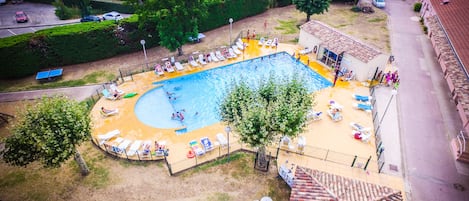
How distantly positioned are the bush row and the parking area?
1397cm

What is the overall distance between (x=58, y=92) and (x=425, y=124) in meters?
33.3

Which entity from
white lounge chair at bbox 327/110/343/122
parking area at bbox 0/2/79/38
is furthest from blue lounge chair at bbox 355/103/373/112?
parking area at bbox 0/2/79/38

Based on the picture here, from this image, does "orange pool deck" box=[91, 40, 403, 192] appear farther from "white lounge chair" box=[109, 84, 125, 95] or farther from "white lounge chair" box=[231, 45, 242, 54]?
"white lounge chair" box=[231, 45, 242, 54]

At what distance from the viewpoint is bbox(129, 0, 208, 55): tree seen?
28.1 m

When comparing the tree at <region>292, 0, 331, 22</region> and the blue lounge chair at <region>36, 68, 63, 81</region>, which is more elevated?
the tree at <region>292, 0, 331, 22</region>

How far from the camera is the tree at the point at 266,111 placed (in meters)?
16.9

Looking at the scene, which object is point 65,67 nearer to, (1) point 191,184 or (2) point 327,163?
(1) point 191,184

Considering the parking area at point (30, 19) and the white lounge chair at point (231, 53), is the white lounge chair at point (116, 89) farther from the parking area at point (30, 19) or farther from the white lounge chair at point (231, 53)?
the parking area at point (30, 19)

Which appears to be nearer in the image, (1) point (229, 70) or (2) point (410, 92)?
(2) point (410, 92)

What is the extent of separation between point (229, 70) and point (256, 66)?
3195mm

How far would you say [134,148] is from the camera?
21109 millimetres

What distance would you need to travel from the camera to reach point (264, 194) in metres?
18.3

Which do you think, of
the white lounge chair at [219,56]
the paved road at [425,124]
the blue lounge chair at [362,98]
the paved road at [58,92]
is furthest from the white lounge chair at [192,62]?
the paved road at [425,124]

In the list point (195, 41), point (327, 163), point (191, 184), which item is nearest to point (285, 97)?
point (327, 163)
